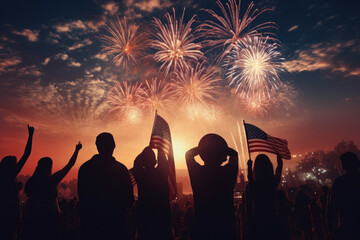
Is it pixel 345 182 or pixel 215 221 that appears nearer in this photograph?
pixel 215 221

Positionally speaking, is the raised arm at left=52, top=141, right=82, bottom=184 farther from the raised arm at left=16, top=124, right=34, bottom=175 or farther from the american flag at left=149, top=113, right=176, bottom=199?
the american flag at left=149, top=113, right=176, bottom=199

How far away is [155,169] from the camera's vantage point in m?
3.58

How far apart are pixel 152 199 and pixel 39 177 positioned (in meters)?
1.94

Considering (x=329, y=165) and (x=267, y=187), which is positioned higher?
(x=329, y=165)

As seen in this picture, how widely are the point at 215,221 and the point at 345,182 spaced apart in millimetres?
2425

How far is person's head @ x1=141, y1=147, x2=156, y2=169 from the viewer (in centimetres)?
358

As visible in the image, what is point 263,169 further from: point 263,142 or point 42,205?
point 42,205

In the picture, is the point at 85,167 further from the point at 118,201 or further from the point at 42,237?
the point at 42,237

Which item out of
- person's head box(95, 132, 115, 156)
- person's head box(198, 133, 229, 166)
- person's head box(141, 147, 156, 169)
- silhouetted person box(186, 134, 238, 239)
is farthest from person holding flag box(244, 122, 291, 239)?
person's head box(95, 132, 115, 156)

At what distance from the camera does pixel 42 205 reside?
345cm

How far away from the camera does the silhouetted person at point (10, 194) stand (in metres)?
3.59

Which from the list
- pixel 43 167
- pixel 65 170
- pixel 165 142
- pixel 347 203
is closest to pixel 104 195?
pixel 65 170

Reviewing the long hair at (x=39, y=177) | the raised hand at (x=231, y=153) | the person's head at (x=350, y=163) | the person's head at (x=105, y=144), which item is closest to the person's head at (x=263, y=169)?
the raised hand at (x=231, y=153)

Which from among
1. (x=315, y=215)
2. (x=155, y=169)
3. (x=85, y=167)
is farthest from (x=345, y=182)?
(x=315, y=215)
